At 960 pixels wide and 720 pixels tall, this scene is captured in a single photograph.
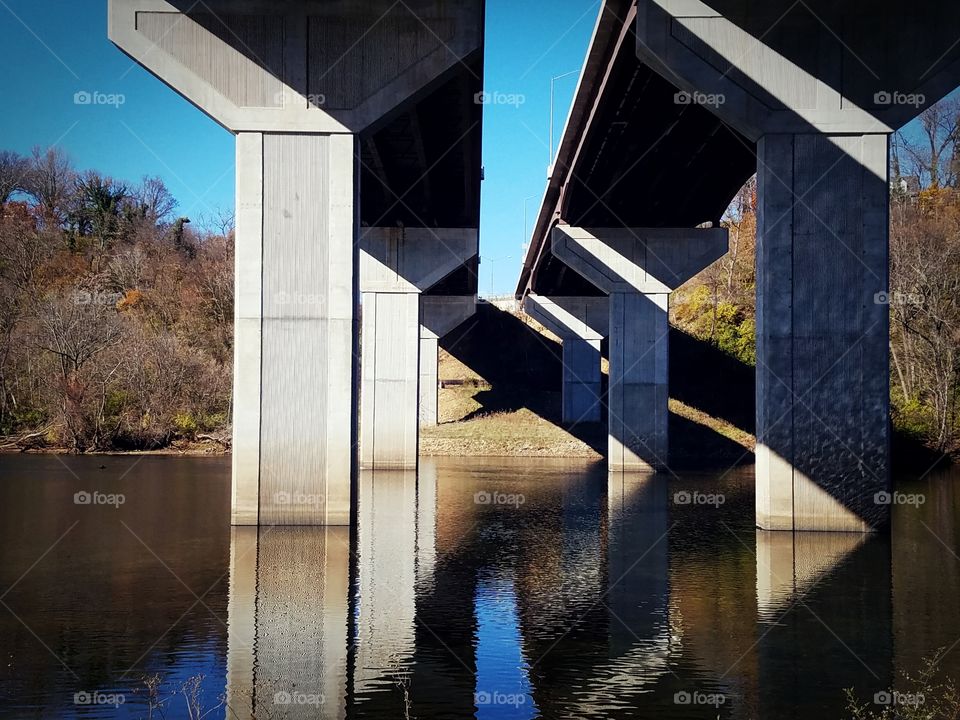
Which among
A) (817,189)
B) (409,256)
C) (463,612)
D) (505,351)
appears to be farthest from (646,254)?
(505,351)

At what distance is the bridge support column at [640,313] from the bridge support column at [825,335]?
17.1 meters

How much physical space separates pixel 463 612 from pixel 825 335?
32.2ft

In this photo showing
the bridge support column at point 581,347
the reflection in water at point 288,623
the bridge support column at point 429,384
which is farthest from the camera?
the bridge support column at point 581,347

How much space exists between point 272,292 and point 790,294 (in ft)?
31.5

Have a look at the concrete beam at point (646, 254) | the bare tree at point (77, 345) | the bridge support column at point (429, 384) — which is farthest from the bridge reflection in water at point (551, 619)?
the bridge support column at point (429, 384)

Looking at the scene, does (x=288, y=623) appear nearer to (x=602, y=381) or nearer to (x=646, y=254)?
(x=646, y=254)

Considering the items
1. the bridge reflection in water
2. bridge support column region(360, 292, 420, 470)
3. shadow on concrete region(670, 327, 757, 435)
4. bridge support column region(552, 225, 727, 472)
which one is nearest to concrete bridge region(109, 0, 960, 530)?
the bridge reflection in water

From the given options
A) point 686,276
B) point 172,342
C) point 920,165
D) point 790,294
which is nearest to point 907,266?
point 686,276

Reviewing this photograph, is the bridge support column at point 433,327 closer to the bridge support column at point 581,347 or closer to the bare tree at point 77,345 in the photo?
the bridge support column at point 581,347

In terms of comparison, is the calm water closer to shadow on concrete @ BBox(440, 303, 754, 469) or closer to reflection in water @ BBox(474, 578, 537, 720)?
reflection in water @ BBox(474, 578, 537, 720)

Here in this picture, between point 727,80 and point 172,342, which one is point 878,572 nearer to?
point 727,80

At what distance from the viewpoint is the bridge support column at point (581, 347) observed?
179 feet

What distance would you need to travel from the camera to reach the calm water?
29.1ft

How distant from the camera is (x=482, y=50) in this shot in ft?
65.6
